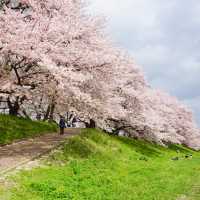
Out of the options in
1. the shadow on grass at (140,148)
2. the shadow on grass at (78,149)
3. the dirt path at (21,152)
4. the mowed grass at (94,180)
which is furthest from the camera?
the shadow on grass at (140,148)

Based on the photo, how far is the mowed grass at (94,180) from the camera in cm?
1766

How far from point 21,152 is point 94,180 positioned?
19.2ft

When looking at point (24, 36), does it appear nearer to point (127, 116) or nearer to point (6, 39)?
point (6, 39)

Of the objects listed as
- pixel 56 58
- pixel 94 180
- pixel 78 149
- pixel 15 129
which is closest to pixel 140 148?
pixel 15 129

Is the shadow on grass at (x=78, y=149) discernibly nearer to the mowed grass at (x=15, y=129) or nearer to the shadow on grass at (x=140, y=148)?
the mowed grass at (x=15, y=129)

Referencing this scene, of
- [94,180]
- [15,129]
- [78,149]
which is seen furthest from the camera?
[15,129]

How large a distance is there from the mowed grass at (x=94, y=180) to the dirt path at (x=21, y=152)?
964mm

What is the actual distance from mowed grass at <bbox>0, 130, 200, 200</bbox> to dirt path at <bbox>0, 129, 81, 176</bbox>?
3.16ft

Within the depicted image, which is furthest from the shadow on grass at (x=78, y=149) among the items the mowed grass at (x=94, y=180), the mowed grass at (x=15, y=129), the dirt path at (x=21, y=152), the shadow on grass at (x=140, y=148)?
the shadow on grass at (x=140, y=148)

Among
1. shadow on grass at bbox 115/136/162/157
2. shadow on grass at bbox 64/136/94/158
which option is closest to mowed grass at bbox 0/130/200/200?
shadow on grass at bbox 64/136/94/158

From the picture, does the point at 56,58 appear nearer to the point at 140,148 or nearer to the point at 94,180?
the point at 94,180

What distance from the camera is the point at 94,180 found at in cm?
2105

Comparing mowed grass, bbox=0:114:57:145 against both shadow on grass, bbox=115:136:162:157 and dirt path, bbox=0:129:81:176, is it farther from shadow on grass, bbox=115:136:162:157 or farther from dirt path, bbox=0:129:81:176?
shadow on grass, bbox=115:136:162:157

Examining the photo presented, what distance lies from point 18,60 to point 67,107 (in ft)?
13.4
